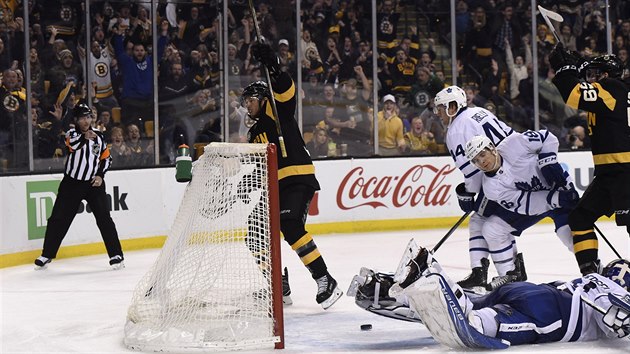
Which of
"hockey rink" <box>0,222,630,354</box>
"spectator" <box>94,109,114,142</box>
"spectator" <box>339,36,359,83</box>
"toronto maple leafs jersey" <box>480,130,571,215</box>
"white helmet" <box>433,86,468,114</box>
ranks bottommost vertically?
"hockey rink" <box>0,222,630,354</box>

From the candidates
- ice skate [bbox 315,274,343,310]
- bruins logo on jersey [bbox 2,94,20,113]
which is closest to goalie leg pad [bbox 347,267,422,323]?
ice skate [bbox 315,274,343,310]

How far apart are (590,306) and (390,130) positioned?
6335mm

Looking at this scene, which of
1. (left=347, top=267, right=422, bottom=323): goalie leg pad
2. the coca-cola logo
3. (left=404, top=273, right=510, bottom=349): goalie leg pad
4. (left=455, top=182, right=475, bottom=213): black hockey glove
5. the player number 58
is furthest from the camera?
the coca-cola logo

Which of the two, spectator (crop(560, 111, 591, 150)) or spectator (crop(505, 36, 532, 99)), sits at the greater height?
spectator (crop(505, 36, 532, 99))

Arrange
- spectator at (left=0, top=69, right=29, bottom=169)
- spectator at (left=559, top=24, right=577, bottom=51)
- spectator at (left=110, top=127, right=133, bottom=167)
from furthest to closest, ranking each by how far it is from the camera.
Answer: spectator at (left=559, top=24, right=577, bottom=51) → spectator at (left=110, top=127, right=133, bottom=167) → spectator at (left=0, top=69, right=29, bottom=169)

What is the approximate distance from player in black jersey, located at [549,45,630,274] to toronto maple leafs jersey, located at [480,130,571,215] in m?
0.19

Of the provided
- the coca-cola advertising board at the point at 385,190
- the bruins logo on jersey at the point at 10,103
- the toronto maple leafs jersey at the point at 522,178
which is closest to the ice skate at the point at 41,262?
the bruins logo on jersey at the point at 10,103

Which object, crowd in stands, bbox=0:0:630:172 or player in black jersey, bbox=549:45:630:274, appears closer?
player in black jersey, bbox=549:45:630:274

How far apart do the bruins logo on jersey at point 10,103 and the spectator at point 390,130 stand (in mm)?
3403

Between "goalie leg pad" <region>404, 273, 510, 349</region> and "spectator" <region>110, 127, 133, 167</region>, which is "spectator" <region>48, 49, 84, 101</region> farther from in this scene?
"goalie leg pad" <region>404, 273, 510, 349</region>

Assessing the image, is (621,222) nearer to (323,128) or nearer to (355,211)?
(355,211)

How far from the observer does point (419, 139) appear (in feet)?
34.2

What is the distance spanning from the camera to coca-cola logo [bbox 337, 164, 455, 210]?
9.41m

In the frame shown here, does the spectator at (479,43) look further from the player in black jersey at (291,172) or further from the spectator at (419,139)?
the player in black jersey at (291,172)
